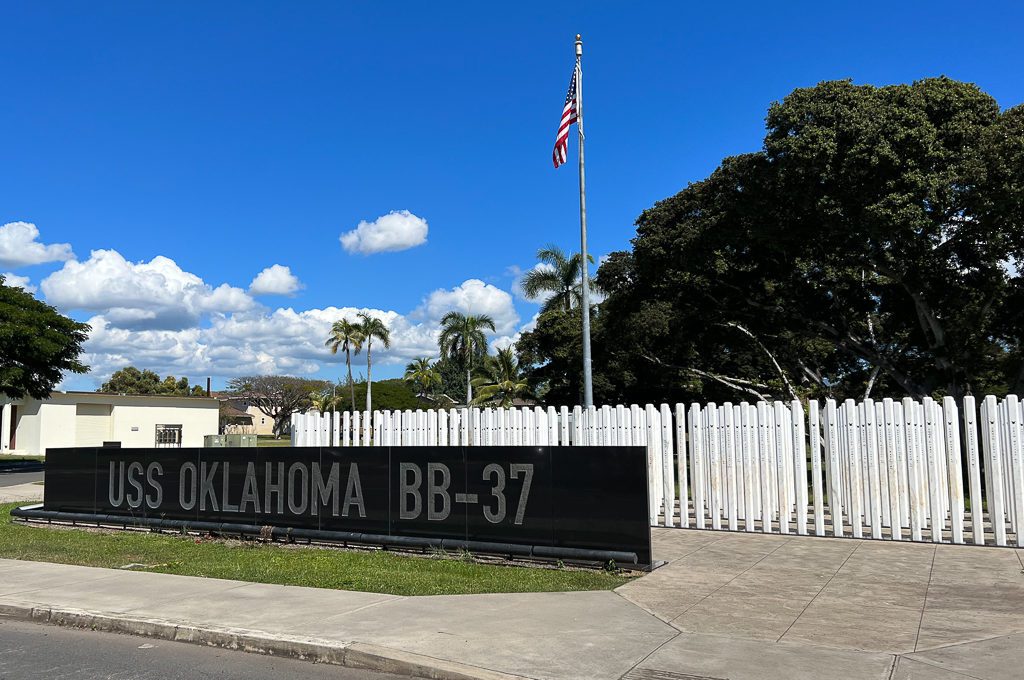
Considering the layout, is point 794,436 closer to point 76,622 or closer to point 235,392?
point 76,622

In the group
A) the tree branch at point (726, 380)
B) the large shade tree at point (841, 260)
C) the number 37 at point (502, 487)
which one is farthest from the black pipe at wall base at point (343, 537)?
the tree branch at point (726, 380)

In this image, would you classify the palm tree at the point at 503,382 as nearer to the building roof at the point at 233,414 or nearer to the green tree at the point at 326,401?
the green tree at the point at 326,401

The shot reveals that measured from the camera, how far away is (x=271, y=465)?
Answer: 1256cm

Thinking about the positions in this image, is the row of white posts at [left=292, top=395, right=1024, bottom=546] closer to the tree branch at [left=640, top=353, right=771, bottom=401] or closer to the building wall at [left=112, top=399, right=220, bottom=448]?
the tree branch at [left=640, top=353, right=771, bottom=401]

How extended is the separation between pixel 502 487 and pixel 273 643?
429 centimetres

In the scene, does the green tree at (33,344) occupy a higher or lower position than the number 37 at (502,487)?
higher

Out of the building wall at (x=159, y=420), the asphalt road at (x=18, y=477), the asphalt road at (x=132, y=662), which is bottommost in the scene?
the asphalt road at (x=132, y=662)

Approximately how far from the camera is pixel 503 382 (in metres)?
56.2

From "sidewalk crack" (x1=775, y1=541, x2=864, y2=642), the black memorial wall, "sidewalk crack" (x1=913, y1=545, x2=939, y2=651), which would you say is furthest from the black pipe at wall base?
"sidewalk crack" (x1=913, y1=545, x2=939, y2=651)

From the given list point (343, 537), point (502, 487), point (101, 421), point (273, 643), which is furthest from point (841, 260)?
point (101, 421)

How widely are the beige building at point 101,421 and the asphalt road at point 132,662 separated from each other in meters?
48.2

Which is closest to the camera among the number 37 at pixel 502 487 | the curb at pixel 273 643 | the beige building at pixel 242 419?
the curb at pixel 273 643

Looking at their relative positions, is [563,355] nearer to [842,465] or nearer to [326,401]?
[842,465]

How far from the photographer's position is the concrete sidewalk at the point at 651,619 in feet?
19.3
